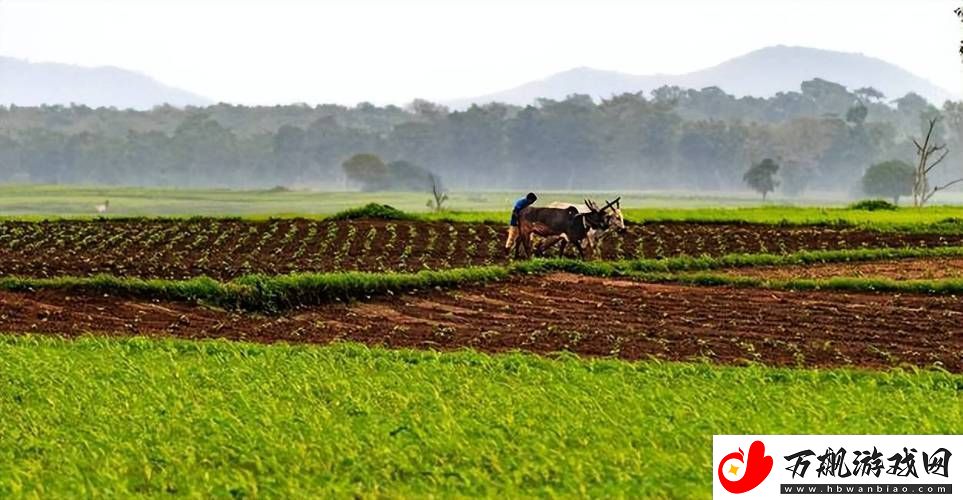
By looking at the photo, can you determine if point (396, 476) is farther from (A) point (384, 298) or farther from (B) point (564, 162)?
(B) point (564, 162)

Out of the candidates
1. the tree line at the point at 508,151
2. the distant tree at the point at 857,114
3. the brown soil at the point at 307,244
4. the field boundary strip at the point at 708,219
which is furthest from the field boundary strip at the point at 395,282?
the distant tree at the point at 857,114

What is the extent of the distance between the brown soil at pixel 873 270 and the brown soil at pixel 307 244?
10.1 feet

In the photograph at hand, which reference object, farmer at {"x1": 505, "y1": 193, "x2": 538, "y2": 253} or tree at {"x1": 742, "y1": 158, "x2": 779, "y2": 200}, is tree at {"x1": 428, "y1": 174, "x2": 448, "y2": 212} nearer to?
farmer at {"x1": 505, "y1": 193, "x2": 538, "y2": 253}

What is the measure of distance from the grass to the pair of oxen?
14565 millimetres

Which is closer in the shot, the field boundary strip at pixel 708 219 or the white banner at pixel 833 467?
the white banner at pixel 833 467

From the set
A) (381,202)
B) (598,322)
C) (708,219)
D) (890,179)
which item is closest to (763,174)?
(890,179)

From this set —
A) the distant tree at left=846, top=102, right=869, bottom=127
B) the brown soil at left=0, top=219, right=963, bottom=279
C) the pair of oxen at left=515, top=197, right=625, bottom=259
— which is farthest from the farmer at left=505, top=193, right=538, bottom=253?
the distant tree at left=846, top=102, right=869, bottom=127

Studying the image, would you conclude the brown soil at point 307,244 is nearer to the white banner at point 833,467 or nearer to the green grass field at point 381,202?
the green grass field at point 381,202

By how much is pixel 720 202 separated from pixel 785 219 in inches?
4042

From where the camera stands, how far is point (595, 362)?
1661cm

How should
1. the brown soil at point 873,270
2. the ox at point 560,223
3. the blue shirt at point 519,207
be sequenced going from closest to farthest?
the brown soil at point 873,270, the ox at point 560,223, the blue shirt at point 519,207

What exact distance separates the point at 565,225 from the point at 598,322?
10498mm

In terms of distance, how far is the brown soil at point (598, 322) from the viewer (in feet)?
61.1

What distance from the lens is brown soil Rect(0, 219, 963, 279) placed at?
30.2 meters
